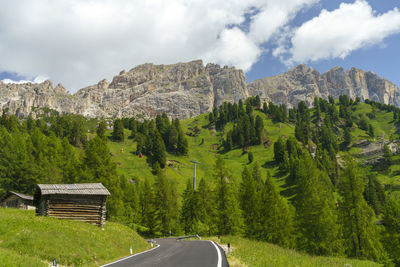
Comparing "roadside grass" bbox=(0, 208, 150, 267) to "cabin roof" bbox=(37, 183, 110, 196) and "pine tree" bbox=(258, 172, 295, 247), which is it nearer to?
"cabin roof" bbox=(37, 183, 110, 196)

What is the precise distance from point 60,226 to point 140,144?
302 ft

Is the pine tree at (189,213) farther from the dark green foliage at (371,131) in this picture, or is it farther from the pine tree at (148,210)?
the dark green foliage at (371,131)

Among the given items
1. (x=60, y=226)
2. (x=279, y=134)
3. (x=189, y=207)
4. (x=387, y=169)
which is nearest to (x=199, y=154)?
(x=279, y=134)

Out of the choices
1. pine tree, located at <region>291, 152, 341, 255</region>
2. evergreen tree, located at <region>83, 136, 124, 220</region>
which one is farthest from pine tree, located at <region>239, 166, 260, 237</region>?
evergreen tree, located at <region>83, 136, 124, 220</region>

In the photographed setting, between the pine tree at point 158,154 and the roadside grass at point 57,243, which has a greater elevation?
the pine tree at point 158,154

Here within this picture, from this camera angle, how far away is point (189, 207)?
179 ft

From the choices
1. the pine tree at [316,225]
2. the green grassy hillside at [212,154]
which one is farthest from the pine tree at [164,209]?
the pine tree at [316,225]

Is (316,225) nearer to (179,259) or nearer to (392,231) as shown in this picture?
(392,231)

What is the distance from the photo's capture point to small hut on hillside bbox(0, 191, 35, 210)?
4444 cm

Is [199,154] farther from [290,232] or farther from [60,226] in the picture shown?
[60,226]

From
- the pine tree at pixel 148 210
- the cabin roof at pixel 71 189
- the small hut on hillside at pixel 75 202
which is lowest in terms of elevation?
the pine tree at pixel 148 210

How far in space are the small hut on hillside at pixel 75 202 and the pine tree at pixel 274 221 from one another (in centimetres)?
2540

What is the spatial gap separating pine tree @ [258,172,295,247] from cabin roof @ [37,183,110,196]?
25.8 metres

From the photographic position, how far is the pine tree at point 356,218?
32562 mm
